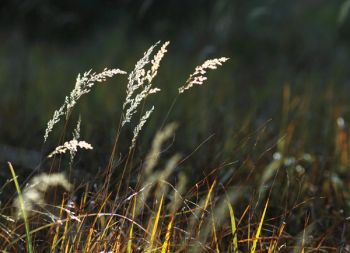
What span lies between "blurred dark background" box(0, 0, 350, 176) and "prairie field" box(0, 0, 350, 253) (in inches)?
0.6

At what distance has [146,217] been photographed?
8.03ft

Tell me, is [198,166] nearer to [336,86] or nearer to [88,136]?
[88,136]

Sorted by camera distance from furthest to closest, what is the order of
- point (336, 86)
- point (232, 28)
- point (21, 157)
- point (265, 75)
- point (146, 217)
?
point (232, 28) < point (265, 75) < point (336, 86) < point (21, 157) < point (146, 217)

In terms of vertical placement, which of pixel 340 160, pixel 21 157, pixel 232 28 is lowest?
pixel 340 160

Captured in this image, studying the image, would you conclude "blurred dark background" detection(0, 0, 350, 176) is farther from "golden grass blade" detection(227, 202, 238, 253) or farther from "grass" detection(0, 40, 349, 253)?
"golden grass blade" detection(227, 202, 238, 253)

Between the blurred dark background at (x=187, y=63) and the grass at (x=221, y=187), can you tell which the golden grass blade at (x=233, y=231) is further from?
the blurred dark background at (x=187, y=63)

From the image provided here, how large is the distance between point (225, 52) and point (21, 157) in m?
3.26

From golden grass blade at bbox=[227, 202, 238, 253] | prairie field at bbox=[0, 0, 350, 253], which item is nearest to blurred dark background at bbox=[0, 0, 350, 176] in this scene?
prairie field at bbox=[0, 0, 350, 253]

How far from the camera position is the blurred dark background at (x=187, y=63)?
348 cm

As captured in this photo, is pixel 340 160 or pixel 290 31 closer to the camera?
pixel 340 160

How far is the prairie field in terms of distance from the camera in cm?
184

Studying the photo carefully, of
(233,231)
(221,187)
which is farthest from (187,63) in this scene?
(233,231)

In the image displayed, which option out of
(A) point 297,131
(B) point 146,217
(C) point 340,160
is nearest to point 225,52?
Result: (A) point 297,131

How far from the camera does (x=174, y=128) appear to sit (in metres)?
3.29
